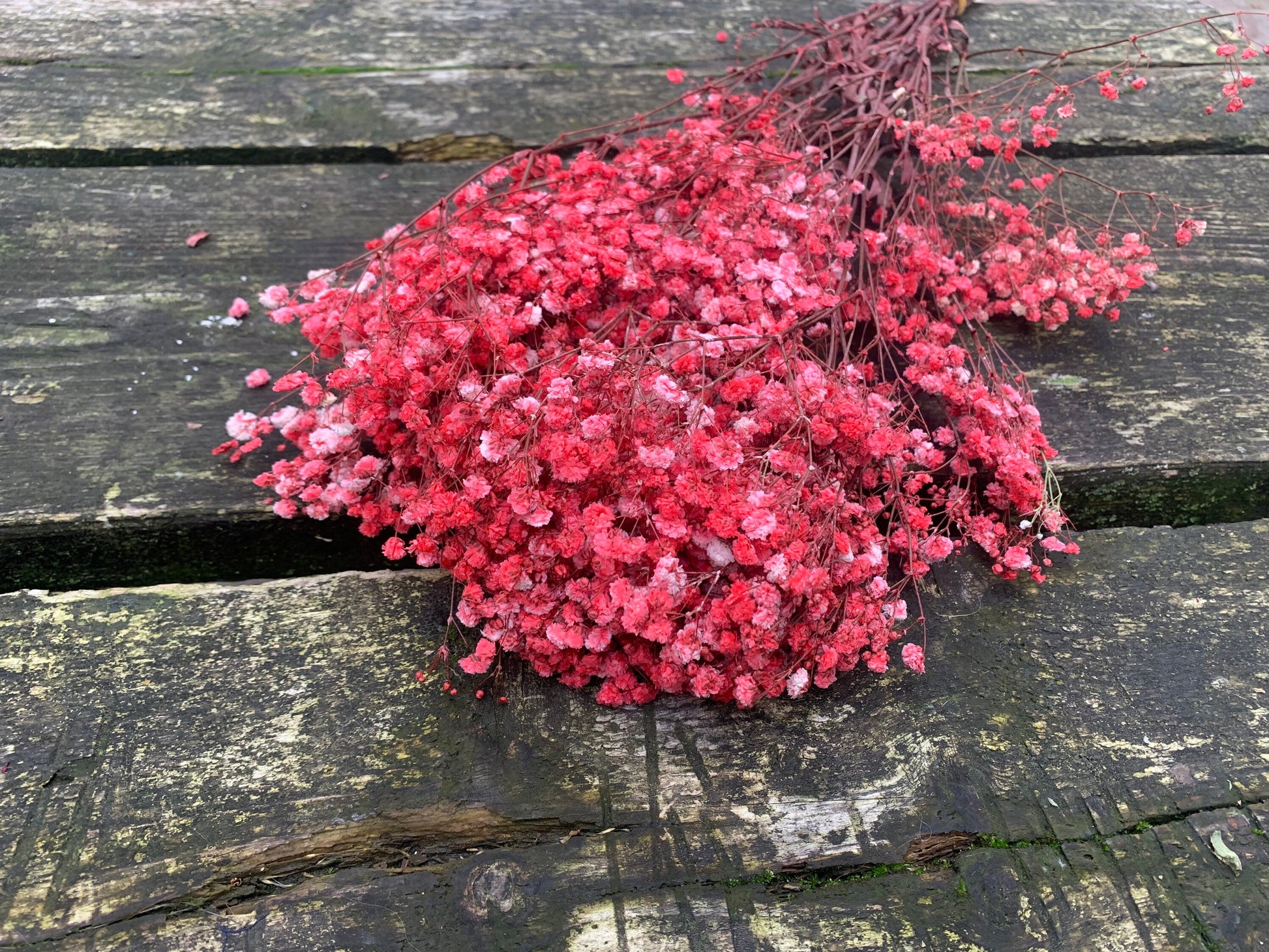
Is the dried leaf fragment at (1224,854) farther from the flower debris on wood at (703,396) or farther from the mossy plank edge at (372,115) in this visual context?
the mossy plank edge at (372,115)

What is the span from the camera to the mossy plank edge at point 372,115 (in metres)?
2.16

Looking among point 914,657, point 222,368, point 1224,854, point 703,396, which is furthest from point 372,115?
point 1224,854

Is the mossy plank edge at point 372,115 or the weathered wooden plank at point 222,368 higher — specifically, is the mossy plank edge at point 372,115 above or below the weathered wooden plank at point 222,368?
above

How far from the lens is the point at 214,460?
158cm

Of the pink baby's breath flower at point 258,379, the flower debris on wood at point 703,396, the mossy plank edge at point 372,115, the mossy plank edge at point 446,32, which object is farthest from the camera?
the mossy plank edge at point 446,32

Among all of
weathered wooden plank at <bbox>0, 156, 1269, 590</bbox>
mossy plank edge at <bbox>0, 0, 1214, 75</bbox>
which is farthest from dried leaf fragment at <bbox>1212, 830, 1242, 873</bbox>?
mossy plank edge at <bbox>0, 0, 1214, 75</bbox>

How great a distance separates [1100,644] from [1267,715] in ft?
0.77

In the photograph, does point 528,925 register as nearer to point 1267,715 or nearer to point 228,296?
→ point 1267,715

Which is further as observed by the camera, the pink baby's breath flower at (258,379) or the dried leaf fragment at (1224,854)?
the pink baby's breath flower at (258,379)

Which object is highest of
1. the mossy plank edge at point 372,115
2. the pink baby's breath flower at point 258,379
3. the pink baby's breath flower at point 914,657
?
the mossy plank edge at point 372,115

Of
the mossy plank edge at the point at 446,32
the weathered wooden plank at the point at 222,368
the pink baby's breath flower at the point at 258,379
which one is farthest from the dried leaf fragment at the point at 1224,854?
the mossy plank edge at the point at 446,32

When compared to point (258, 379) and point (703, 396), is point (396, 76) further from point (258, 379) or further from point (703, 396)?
point (703, 396)

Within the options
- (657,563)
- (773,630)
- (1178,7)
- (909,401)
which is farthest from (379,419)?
(1178,7)

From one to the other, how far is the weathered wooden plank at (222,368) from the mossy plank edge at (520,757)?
0.53 ft
